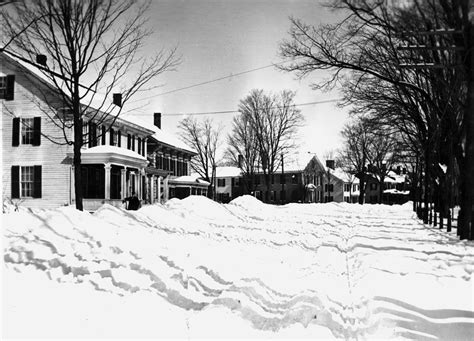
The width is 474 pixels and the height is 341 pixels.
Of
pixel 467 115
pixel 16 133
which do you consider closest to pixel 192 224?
pixel 467 115

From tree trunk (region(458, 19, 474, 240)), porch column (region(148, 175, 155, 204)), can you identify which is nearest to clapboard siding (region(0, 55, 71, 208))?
porch column (region(148, 175, 155, 204))

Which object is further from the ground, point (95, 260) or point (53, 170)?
point (53, 170)

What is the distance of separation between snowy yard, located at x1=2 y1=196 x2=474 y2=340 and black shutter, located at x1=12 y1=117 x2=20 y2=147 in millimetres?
18326

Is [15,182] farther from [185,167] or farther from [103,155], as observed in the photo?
[185,167]

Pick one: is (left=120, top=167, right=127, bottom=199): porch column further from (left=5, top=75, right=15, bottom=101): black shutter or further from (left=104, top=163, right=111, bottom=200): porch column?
(left=5, top=75, right=15, bottom=101): black shutter

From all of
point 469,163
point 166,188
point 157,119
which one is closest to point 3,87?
point 166,188

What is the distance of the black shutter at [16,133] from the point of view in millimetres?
26656

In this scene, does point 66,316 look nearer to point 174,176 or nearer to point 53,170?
point 53,170

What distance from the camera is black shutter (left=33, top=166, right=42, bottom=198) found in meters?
26.4

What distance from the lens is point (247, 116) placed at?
49.6 metres

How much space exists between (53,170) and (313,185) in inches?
2344

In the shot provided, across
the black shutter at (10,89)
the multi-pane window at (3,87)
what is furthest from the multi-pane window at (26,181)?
the multi-pane window at (3,87)

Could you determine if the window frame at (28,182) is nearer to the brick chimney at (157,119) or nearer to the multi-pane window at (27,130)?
the multi-pane window at (27,130)

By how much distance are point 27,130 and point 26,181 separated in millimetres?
2945
